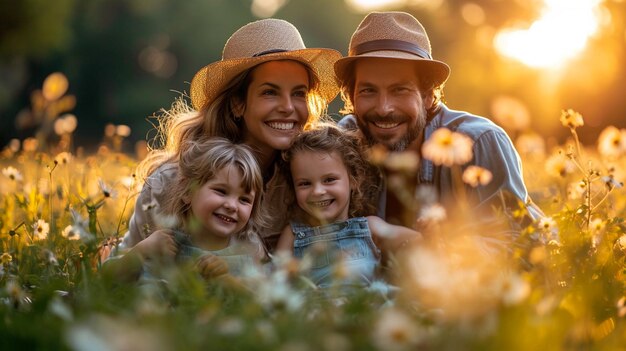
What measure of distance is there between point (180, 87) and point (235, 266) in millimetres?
43096

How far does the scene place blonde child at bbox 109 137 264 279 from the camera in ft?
14.8

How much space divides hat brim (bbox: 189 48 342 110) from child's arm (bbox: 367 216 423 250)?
3.96ft

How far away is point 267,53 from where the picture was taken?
5410 mm

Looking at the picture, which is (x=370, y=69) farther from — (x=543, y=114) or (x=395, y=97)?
(x=543, y=114)

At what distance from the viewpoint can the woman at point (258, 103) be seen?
5.24m

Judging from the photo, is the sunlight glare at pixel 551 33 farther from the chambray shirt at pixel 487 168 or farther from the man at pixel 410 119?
the chambray shirt at pixel 487 168

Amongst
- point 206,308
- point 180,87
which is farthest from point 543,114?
point 206,308

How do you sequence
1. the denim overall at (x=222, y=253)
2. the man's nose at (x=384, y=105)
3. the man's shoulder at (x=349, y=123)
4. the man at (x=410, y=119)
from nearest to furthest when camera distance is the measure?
1. the denim overall at (x=222, y=253)
2. the man at (x=410, y=119)
3. the man's nose at (x=384, y=105)
4. the man's shoulder at (x=349, y=123)

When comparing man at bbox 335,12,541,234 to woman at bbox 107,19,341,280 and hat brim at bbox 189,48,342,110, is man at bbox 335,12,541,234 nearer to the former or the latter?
hat brim at bbox 189,48,342,110

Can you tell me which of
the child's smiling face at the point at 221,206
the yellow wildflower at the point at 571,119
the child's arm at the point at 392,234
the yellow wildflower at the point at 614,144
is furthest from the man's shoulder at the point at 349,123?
the yellow wildflower at the point at 614,144

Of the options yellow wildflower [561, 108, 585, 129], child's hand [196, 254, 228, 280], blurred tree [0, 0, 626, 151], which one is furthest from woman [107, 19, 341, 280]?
blurred tree [0, 0, 626, 151]

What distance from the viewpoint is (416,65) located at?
5547 millimetres

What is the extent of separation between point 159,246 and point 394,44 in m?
2.06

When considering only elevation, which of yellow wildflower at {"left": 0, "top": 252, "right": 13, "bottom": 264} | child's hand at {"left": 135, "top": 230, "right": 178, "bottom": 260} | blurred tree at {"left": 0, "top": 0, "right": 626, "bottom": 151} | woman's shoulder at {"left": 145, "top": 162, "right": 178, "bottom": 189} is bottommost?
yellow wildflower at {"left": 0, "top": 252, "right": 13, "bottom": 264}
